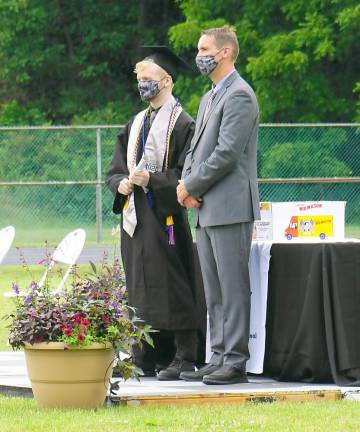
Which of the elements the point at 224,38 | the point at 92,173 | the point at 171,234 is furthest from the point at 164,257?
the point at 92,173

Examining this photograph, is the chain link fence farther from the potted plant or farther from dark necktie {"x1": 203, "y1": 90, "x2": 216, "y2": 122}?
the potted plant

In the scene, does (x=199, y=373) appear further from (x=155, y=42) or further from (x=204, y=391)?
(x=155, y=42)

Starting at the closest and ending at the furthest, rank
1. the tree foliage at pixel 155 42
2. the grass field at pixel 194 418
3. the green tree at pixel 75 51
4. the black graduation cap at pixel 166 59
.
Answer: the grass field at pixel 194 418 < the black graduation cap at pixel 166 59 < the tree foliage at pixel 155 42 < the green tree at pixel 75 51

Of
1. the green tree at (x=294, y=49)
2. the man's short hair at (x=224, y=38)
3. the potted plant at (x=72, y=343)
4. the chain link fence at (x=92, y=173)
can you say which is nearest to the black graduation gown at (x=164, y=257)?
the man's short hair at (x=224, y=38)

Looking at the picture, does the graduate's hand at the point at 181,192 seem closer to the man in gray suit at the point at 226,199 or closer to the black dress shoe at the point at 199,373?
the man in gray suit at the point at 226,199

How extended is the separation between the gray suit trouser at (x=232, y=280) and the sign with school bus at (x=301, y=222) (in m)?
0.54

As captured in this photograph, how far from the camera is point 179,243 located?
321 inches

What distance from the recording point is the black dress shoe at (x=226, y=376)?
7703 millimetres

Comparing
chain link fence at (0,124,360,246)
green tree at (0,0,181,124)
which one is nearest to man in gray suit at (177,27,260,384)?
chain link fence at (0,124,360,246)

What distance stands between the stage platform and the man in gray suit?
20 cm

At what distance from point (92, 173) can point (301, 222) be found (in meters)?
12.7

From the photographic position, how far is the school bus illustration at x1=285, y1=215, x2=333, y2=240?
825cm

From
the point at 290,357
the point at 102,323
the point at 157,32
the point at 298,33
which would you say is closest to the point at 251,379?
the point at 290,357

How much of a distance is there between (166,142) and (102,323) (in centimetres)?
156
